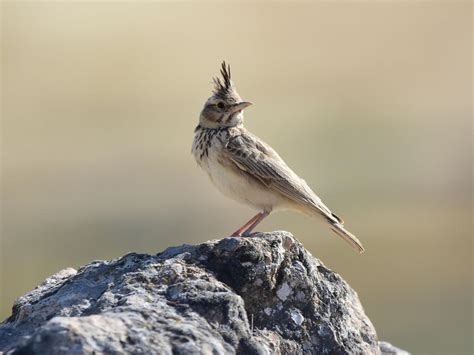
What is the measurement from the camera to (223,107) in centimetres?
1039

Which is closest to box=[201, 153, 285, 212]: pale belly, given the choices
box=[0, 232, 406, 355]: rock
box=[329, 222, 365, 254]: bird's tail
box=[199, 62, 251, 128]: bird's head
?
box=[329, 222, 365, 254]: bird's tail

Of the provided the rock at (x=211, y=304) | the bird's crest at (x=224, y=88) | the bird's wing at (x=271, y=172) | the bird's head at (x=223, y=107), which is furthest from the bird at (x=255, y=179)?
the rock at (x=211, y=304)

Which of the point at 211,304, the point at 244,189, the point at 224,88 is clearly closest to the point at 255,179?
the point at 244,189

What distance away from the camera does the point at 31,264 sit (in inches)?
968

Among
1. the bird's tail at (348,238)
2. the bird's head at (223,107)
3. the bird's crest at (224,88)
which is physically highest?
the bird's crest at (224,88)

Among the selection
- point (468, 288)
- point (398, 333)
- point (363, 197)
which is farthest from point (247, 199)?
point (363, 197)

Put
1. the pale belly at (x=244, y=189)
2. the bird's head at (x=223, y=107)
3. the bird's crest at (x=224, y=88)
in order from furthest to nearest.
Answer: the bird's crest at (x=224, y=88)
the bird's head at (x=223, y=107)
the pale belly at (x=244, y=189)

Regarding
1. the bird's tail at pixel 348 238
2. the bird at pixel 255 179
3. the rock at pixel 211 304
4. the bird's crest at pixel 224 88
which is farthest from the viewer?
the bird's crest at pixel 224 88

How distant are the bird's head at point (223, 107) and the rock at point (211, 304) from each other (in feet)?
10.2

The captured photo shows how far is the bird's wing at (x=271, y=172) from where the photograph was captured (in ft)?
31.3

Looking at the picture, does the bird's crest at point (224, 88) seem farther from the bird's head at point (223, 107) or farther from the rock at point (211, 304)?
the rock at point (211, 304)

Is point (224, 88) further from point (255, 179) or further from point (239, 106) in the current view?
point (255, 179)

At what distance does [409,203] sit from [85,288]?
78.4 ft

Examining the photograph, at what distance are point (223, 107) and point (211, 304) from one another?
14.2 ft
